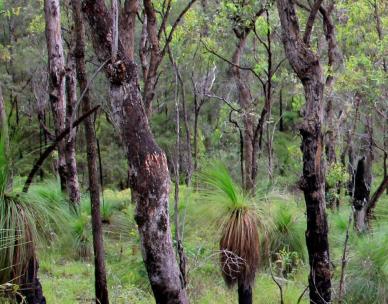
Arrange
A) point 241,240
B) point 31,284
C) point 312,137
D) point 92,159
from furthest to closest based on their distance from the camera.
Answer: point 241,240 → point 312,137 → point 92,159 → point 31,284

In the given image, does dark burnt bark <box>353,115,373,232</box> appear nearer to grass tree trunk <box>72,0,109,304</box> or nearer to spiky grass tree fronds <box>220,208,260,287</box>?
spiky grass tree fronds <box>220,208,260,287</box>

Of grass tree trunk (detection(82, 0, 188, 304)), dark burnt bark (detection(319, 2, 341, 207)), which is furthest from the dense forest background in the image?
dark burnt bark (detection(319, 2, 341, 207))

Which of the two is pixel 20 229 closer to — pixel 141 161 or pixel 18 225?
pixel 18 225

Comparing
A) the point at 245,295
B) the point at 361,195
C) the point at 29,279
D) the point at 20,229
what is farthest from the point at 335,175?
the point at 20,229

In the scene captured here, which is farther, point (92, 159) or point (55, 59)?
point (55, 59)

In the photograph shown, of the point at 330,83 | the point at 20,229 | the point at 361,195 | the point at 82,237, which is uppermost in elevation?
the point at 330,83

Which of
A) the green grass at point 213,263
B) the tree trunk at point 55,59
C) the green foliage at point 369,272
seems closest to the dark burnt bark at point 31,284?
the green grass at point 213,263

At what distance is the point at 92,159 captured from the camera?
4887 mm

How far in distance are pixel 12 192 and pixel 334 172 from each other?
9963 mm

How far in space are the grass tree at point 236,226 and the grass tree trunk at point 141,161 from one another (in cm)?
154

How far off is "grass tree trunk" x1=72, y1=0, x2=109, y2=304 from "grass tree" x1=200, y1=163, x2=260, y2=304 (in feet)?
4.13

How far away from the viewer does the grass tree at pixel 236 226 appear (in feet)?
18.2

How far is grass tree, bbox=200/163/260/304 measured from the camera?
18.2 feet

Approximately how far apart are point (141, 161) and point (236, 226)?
197 cm
